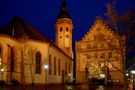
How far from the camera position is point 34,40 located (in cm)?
7125

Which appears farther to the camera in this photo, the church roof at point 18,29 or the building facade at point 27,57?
the church roof at point 18,29

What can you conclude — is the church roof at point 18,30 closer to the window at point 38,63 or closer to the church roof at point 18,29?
the church roof at point 18,29

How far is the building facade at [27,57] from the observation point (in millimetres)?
64312

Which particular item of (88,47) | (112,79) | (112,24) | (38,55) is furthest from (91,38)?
(112,24)

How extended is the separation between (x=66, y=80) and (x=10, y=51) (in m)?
27.6

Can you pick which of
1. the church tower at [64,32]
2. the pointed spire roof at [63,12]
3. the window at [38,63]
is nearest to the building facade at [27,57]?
the window at [38,63]

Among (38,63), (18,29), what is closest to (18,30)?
(18,29)

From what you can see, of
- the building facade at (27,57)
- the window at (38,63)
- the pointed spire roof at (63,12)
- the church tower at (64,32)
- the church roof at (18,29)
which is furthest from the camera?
the pointed spire roof at (63,12)

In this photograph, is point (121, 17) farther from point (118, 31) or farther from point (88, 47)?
point (88, 47)

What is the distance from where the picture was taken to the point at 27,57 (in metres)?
66.7

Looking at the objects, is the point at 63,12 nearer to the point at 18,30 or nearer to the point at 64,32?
the point at 64,32

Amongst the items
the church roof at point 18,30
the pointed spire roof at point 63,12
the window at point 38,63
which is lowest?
the window at point 38,63

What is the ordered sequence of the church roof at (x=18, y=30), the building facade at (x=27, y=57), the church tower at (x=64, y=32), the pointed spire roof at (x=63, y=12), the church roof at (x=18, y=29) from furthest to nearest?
1. the pointed spire roof at (x=63, y=12)
2. the church tower at (x=64, y=32)
3. the church roof at (x=18, y=29)
4. the church roof at (x=18, y=30)
5. the building facade at (x=27, y=57)

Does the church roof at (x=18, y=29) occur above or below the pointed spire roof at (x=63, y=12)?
below
